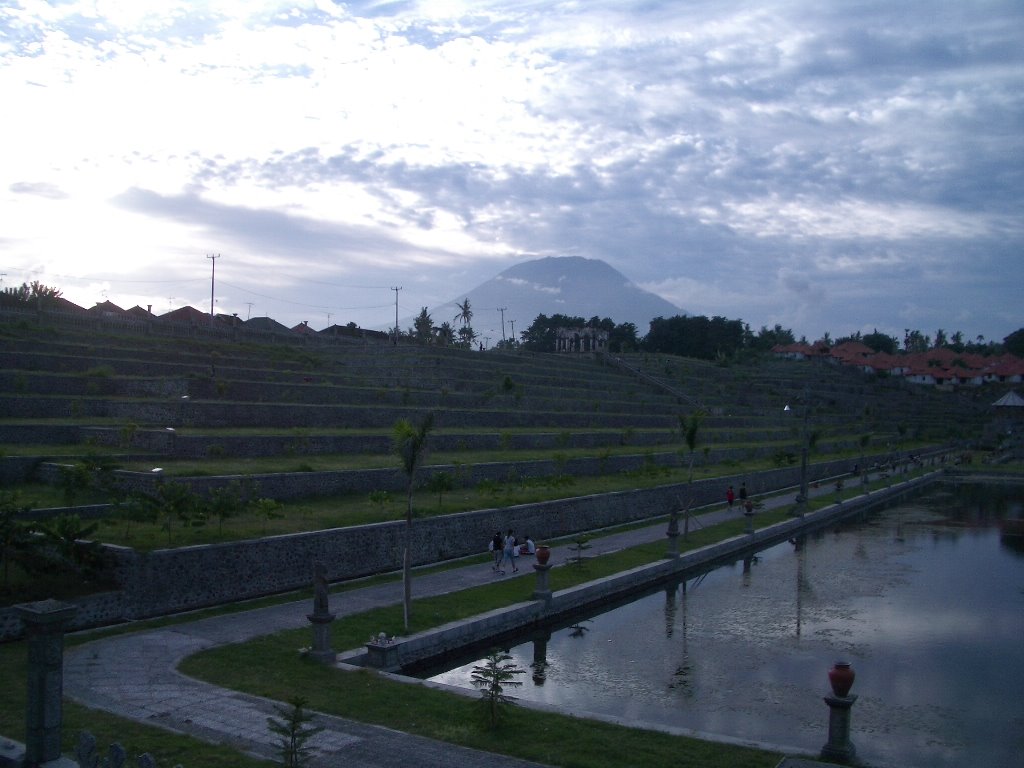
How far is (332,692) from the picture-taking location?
10.8m

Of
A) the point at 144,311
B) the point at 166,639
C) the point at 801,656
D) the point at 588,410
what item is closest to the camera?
the point at 166,639

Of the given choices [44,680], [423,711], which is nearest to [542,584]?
[423,711]

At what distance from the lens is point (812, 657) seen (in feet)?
49.0

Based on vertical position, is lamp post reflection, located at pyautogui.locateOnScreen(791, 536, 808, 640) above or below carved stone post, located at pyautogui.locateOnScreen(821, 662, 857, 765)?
below

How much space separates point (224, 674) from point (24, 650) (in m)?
2.66

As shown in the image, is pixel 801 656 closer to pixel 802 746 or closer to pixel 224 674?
pixel 802 746

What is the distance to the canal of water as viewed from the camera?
1152cm

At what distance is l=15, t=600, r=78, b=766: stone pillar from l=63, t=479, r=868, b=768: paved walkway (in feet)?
6.00

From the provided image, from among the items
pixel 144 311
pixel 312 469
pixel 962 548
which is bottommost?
pixel 962 548

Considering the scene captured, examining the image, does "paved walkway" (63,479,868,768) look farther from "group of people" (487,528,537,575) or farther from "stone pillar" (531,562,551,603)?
"group of people" (487,528,537,575)

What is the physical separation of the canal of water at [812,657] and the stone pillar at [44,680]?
5786 mm

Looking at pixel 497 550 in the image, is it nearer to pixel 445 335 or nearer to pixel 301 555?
pixel 301 555

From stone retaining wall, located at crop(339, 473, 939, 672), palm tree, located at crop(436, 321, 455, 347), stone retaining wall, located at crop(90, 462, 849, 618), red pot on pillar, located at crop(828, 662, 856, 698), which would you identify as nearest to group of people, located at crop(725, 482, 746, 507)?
stone retaining wall, located at crop(339, 473, 939, 672)

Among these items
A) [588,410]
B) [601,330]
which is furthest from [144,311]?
[601,330]
